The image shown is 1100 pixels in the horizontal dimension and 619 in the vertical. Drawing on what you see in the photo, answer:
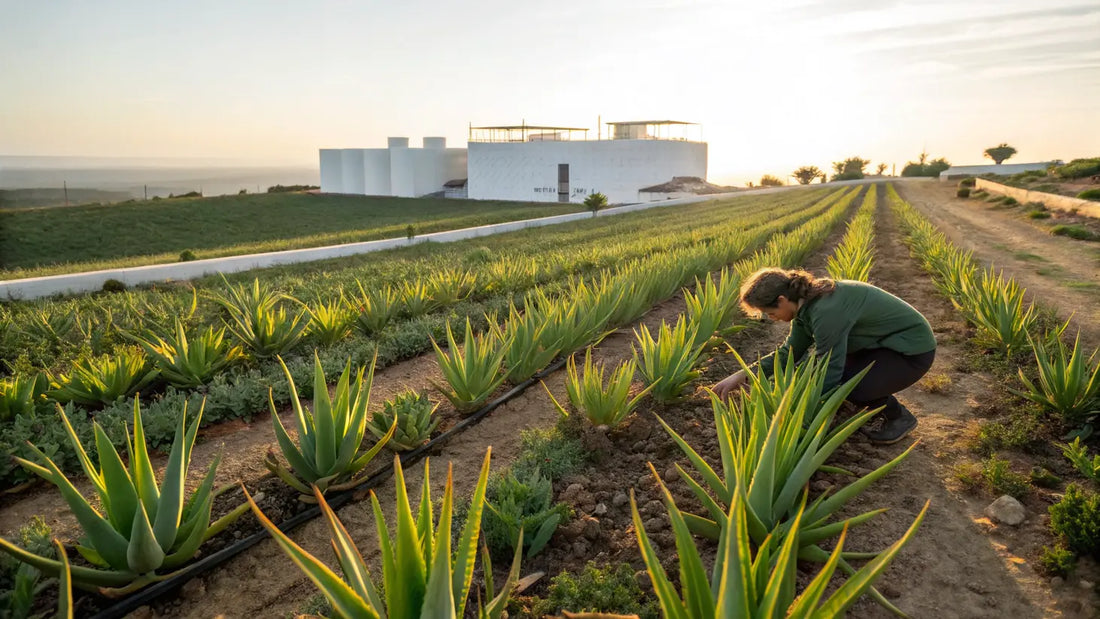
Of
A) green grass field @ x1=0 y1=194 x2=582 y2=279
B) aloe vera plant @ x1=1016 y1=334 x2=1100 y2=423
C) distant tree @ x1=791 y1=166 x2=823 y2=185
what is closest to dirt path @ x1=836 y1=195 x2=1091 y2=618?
aloe vera plant @ x1=1016 y1=334 x2=1100 y2=423

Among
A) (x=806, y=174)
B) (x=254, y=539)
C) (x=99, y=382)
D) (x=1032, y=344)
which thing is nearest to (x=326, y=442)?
(x=254, y=539)

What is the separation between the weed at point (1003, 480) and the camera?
2.76 metres

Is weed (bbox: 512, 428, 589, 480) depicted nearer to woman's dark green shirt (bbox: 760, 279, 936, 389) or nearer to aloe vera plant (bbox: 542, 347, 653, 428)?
aloe vera plant (bbox: 542, 347, 653, 428)

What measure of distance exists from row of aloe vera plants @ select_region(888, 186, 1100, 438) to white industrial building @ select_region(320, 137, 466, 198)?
46879 mm

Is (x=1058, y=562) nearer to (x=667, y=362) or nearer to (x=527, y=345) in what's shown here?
(x=667, y=362)

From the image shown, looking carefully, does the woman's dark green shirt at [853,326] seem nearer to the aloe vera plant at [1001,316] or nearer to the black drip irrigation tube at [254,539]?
the aloe vera plant at [1001,316]

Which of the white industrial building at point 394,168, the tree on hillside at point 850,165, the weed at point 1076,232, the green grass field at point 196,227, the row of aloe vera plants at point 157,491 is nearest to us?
the row of aloe vera plants at point 157,491

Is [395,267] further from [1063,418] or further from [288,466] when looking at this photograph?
[1063,418]

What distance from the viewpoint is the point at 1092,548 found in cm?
226

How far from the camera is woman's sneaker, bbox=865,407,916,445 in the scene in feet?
11.1

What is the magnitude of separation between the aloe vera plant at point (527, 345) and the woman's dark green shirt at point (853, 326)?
5.06 ft

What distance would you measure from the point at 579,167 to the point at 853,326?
41372 millimetres

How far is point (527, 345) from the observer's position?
13.8ft

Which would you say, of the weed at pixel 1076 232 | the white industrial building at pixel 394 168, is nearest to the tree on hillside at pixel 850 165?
the white industrial building at pixel 394 168
